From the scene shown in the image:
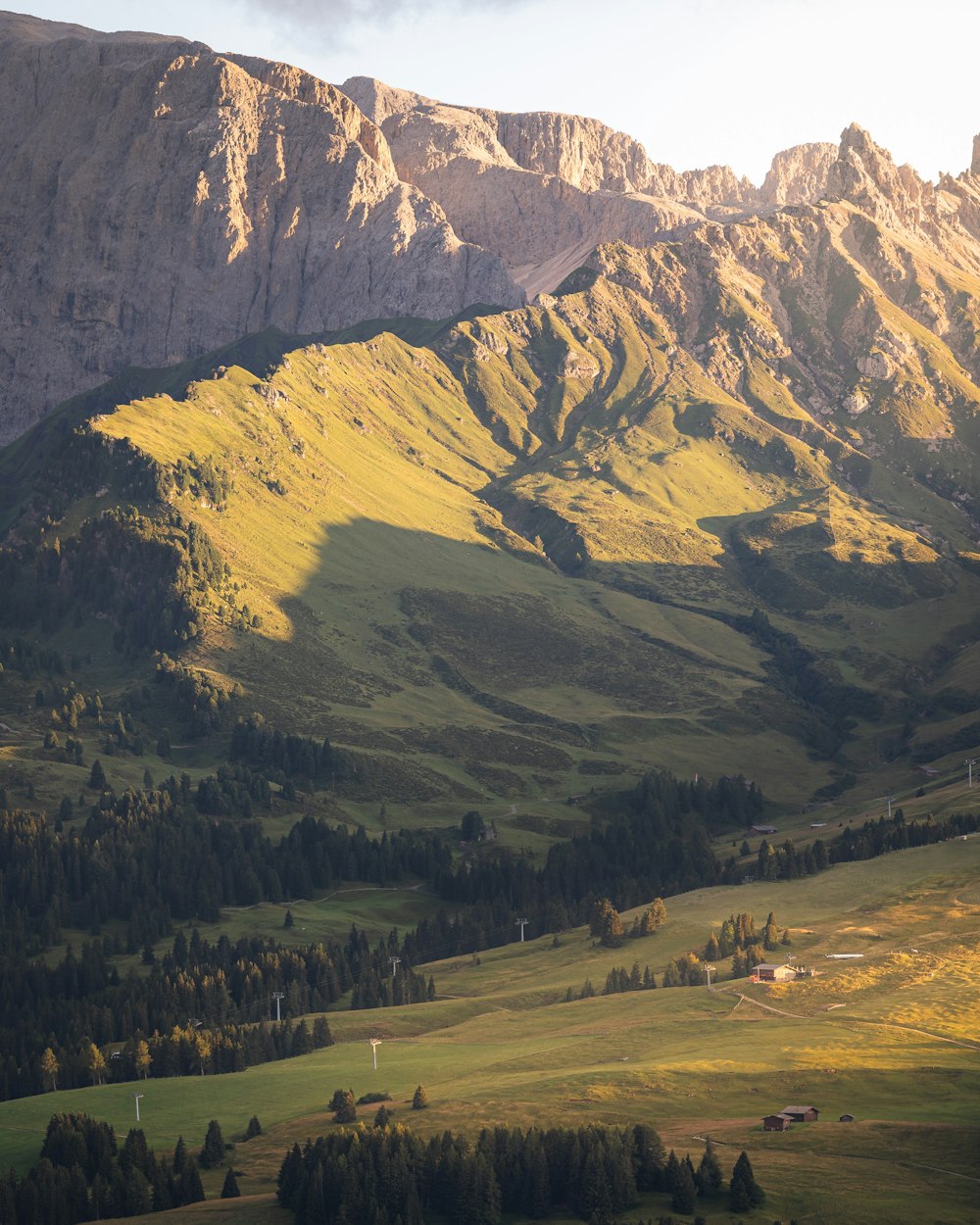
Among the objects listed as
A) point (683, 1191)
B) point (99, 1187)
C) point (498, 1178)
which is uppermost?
point (99, 1187)

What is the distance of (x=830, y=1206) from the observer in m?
161

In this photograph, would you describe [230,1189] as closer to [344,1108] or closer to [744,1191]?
Answer: [344,1108]

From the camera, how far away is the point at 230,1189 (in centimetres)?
18062

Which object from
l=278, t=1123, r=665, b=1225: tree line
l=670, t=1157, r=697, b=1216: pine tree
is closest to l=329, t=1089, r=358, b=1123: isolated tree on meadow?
l=278, t=1123, r=665, b=1225: tree line

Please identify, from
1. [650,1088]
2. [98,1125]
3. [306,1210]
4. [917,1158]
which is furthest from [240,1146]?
[917,1158]

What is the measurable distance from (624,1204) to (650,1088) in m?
30.5

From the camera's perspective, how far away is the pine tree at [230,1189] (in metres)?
180

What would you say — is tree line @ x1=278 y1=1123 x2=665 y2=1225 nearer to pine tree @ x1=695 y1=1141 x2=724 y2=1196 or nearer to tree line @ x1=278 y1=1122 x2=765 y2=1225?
tree line @ x1=278 y1=1122 x2=765 y2=1225

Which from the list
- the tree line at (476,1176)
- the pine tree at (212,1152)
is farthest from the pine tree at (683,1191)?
the pine tree at (212,1152)

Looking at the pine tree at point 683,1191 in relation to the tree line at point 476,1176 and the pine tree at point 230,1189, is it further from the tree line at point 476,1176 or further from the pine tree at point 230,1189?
the pine tree at point 230,1189

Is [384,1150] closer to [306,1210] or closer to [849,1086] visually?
[306,1210]

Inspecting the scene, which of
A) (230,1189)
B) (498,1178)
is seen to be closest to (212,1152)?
(230,1189)

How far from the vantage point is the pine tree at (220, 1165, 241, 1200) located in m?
180

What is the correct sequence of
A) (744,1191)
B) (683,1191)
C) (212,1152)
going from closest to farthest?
(744,1191)
(683,1191)
(212,1152)
